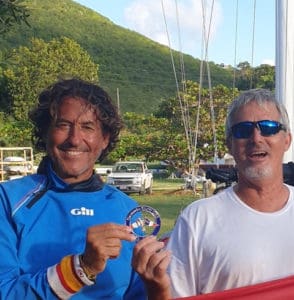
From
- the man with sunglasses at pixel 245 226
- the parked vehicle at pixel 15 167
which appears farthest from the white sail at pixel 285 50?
the parked vehicle at pixel 15 167

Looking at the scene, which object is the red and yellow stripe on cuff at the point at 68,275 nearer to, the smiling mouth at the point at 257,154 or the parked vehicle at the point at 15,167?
the smiling mouth at the point at 257,154

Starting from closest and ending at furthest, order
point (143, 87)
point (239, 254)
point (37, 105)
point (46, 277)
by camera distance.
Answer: point (46, 277) < point (239, 254) < point (37, 105) < point (143, 87)

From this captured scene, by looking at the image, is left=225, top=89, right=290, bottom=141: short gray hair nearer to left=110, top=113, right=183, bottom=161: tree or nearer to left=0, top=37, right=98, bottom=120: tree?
left=110, top=113, right=183, bottom=161: tree

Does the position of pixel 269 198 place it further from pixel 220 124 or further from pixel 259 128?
pixel 220 124

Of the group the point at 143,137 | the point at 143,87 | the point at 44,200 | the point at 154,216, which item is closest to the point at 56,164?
the point at 44,200

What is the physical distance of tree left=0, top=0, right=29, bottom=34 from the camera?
764 cm

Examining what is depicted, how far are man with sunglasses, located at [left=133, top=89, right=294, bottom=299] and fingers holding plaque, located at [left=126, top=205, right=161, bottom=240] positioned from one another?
0.31 feet

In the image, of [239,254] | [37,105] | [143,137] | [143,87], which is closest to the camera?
[239,254]

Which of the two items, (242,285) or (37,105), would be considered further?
(37,105)

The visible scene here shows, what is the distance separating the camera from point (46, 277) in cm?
217

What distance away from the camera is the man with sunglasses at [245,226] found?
2346 millimetres

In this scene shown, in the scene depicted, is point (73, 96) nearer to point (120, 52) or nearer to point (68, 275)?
point (68, 275)

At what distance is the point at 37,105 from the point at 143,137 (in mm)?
31865

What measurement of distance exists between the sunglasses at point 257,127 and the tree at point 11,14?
18.2 ft
